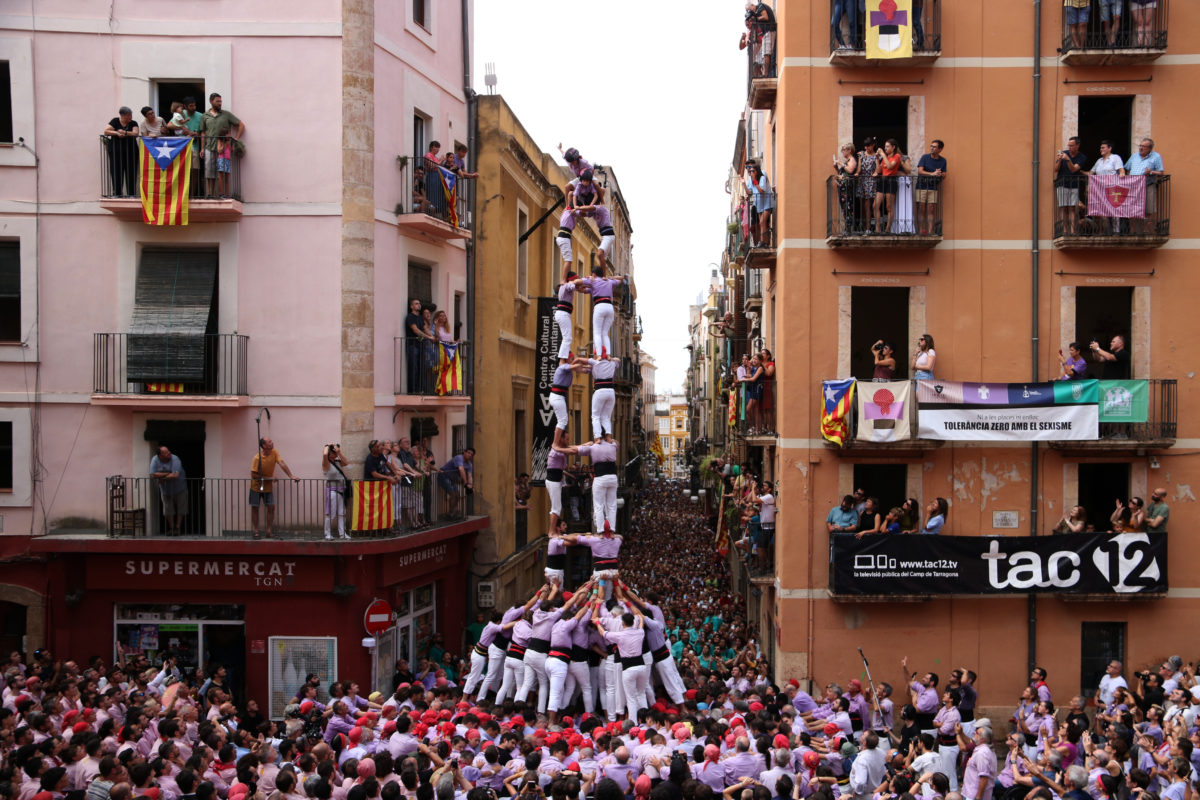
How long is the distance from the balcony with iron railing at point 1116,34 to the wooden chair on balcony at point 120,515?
19.7m

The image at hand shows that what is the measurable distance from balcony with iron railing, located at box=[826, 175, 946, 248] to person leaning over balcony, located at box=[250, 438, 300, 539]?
1139cm

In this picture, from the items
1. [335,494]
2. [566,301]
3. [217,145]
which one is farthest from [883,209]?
[217,145]

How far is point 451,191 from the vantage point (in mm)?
22203

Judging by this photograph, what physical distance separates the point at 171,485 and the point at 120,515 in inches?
45.5

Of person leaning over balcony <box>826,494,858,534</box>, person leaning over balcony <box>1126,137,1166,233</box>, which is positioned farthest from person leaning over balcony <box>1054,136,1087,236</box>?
person leaning over balcony <box>826,494,858,534</box>

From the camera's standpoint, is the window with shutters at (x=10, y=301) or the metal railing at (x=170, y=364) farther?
the window with shutters at (x=10, y=301)

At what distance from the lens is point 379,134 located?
67.2ft

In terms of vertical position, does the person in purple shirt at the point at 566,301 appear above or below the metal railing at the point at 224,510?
above

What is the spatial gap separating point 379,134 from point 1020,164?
1266 cm

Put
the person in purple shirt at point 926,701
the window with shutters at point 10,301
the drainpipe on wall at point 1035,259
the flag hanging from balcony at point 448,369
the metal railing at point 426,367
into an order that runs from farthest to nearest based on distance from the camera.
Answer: the flag hanging from balcony at point 448,369, the metal railing at point 426,367, the window with shutters at point 10,301, the drainpipe on wall at point 1035,259, the person in purple shirt at point 926,701

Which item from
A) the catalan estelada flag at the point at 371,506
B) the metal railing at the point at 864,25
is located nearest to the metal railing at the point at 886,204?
the metal railing at the point at 864,25

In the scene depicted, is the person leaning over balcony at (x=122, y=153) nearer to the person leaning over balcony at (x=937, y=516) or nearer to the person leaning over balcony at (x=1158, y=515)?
the person leaning over balcony at (x=937, y=516)

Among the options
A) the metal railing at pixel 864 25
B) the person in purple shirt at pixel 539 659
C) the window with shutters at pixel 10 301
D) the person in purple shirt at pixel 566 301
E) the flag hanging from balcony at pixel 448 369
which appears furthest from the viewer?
the flag hanging from balcony at pixel 448 369

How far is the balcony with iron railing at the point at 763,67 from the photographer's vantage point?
21.4m
